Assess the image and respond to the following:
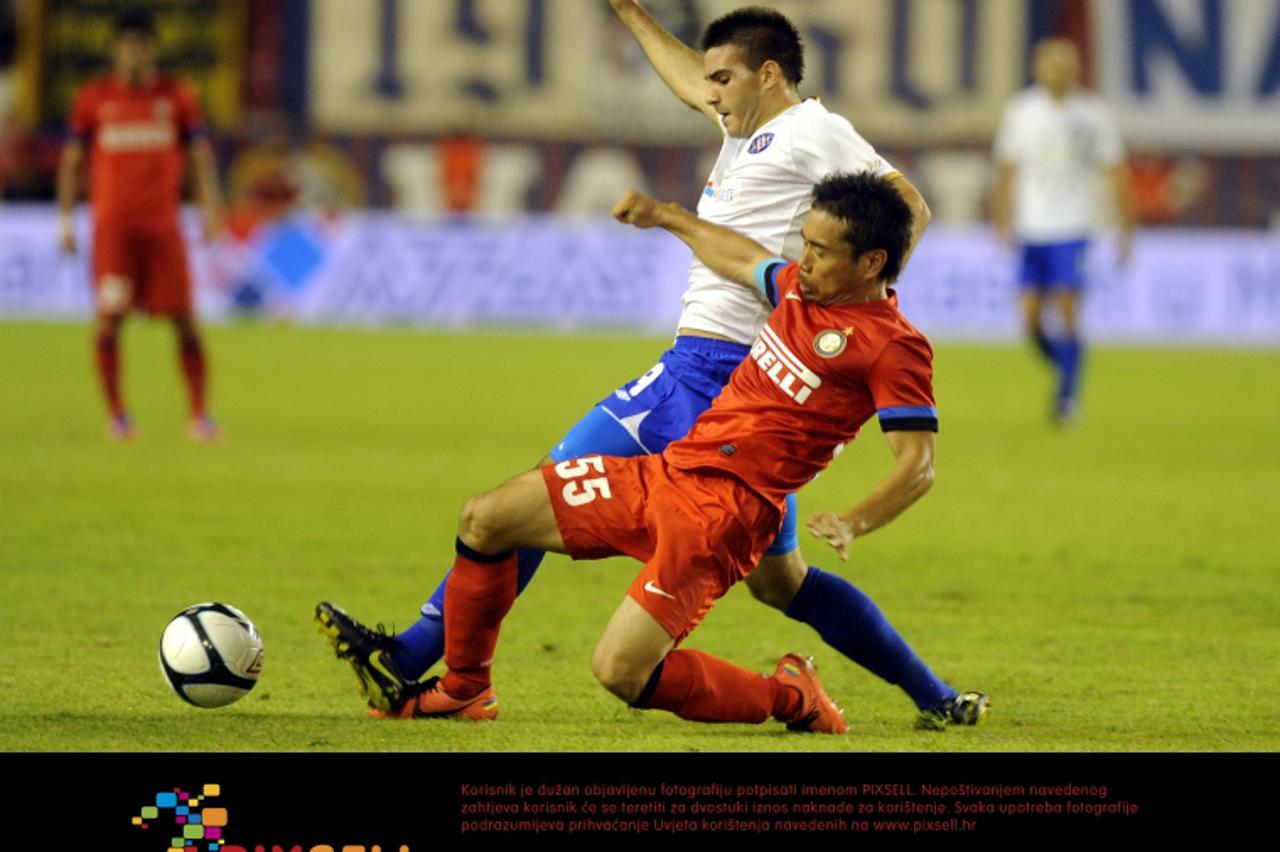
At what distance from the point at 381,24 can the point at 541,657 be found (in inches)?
846

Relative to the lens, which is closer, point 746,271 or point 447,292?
point 746,271

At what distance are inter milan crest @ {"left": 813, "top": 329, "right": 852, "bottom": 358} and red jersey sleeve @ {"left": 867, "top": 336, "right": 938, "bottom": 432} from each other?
10cm

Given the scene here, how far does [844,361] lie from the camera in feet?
17.6

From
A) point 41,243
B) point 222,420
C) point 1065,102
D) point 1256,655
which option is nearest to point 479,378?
point 222,420

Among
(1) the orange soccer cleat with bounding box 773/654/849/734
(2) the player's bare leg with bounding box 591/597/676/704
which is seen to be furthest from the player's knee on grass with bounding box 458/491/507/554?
(1) the orange soccer cleat with bounding box 773/654/849/734

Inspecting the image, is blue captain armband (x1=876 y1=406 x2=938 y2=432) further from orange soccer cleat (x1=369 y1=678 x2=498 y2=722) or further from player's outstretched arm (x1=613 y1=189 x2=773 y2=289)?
orange soccer cleat (x1=369 y1=678 x2=498 y2=722)

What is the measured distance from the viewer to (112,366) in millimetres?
12766

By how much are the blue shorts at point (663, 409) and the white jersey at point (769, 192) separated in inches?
3.5

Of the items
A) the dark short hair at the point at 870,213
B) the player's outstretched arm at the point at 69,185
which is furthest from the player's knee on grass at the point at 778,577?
the player's outstretched arm at the point at 69,185

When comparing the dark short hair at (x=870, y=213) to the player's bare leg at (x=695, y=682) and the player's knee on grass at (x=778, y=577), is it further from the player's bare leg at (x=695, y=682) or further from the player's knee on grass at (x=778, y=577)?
the player's bare leg at (x=695, y=682)

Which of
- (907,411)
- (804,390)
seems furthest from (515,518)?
(907,411)

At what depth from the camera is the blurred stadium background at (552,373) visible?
6488 mm

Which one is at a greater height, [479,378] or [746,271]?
[746,271]
